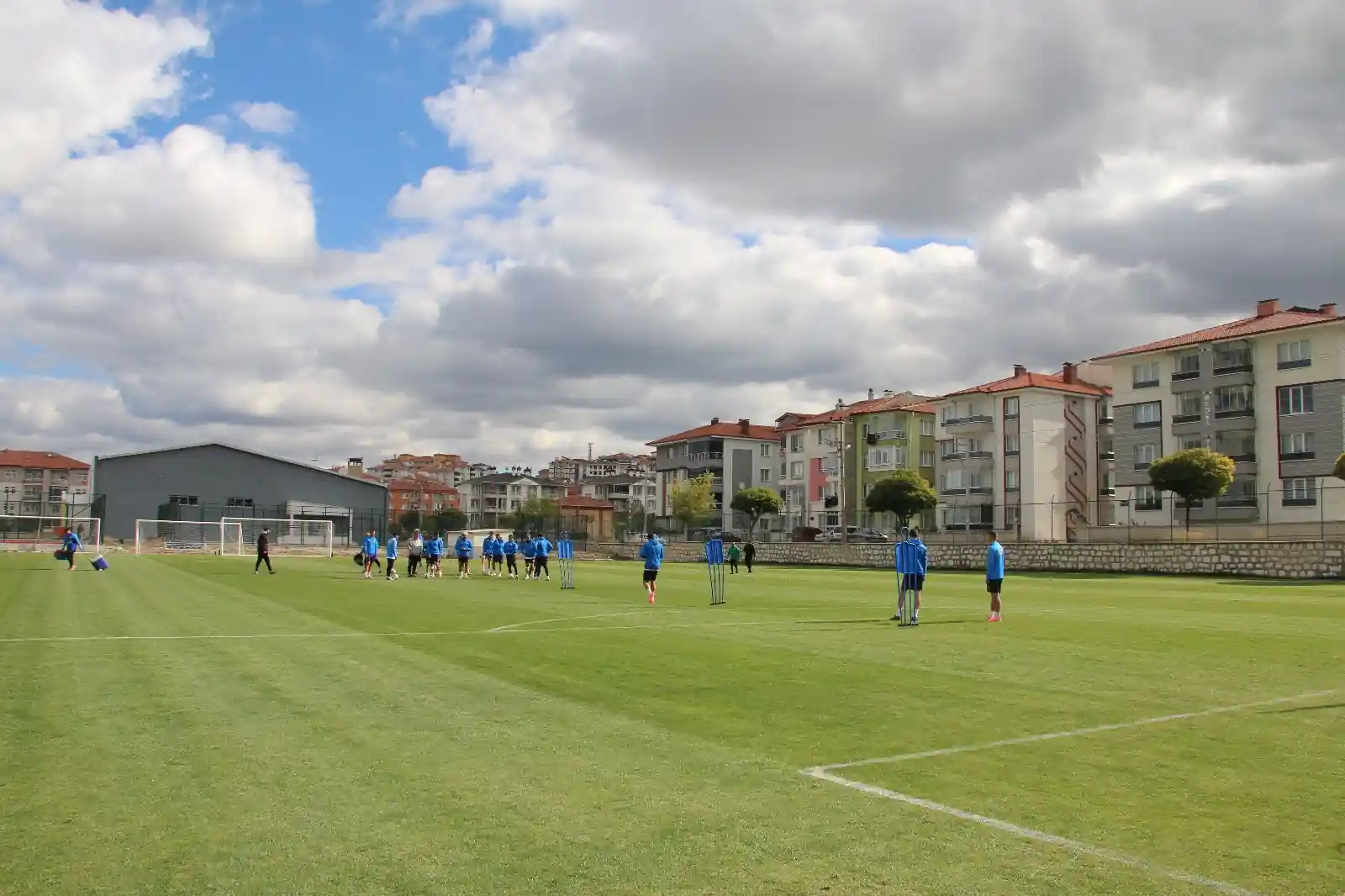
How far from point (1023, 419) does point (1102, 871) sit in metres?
78.0

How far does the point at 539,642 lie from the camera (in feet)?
54.8

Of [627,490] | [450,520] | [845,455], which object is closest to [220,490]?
[450,520]

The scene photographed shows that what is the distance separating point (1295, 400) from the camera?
6162 cm

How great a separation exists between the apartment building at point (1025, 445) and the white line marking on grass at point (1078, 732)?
66638mm

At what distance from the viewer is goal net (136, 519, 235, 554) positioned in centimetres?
6694

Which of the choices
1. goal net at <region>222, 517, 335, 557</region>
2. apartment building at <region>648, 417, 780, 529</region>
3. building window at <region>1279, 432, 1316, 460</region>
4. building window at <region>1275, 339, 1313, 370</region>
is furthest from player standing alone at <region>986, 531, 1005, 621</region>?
apartment building at <region>648, 417, 780, 529</region>

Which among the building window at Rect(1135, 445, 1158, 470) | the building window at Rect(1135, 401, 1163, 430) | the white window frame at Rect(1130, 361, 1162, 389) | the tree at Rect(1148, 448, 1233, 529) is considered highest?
the white window frame at Rect(1130, 361, 1162, 389)

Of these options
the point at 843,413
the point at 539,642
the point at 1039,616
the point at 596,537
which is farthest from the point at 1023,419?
the point at 539,642

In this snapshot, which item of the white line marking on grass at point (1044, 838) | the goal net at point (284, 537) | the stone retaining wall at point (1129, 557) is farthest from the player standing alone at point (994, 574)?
the goal net at point (284, 537)

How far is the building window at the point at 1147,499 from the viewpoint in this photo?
183 feet

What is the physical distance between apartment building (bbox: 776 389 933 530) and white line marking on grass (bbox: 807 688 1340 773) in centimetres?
7812

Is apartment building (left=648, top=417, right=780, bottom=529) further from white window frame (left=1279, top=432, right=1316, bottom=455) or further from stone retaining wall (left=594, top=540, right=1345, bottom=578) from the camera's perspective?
white window frame (left=1279, top=432, right=1316, bottom=455)

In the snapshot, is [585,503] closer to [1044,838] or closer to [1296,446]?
[1296,446]

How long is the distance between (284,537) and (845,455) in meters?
47.3
